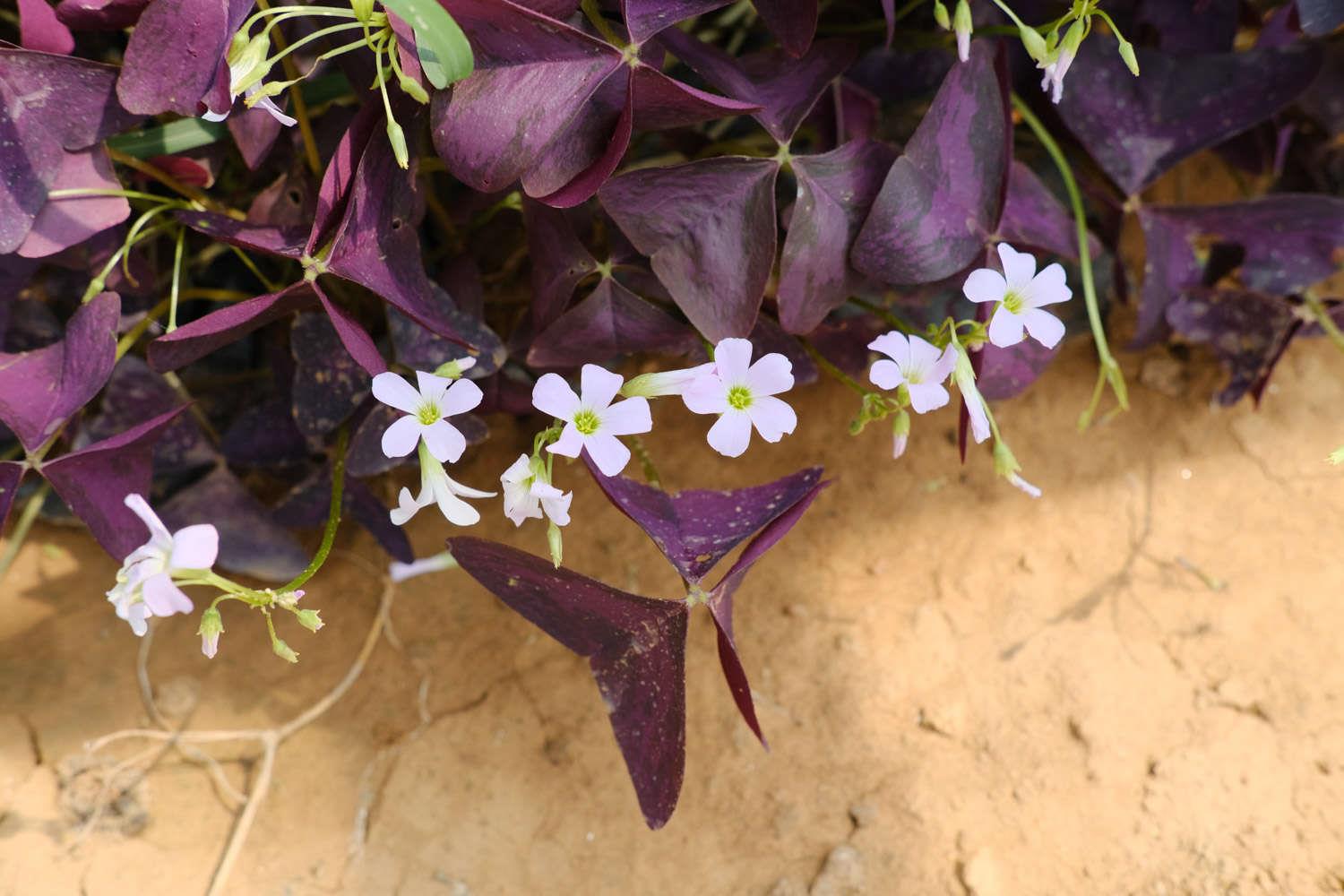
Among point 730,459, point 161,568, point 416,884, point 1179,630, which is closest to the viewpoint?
point 161,568

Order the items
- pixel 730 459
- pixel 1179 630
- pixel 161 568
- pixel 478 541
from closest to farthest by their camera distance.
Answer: pixel 161 568 → pixel 478 541 → pixel 1179 630 → pixel 730 459

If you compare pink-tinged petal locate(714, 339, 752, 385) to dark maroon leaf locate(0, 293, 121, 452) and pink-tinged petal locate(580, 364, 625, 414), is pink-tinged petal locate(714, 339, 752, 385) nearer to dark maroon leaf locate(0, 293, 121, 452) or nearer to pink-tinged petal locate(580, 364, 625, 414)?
pink-tinged petal locate(580, 364, 625, 414)

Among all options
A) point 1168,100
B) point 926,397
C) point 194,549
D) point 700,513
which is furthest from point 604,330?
point 1168,100

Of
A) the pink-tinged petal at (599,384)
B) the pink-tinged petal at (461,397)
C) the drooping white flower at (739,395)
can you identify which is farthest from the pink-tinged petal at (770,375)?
the pink-tinged petal at (461,397)

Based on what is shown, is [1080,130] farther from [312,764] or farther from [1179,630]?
[312,764]

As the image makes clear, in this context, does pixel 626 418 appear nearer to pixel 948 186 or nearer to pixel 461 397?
pixel 461 397

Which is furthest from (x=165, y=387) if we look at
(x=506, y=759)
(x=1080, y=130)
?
(x=1080, y=130)

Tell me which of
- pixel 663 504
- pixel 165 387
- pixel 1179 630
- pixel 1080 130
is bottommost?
pixel 1179 630

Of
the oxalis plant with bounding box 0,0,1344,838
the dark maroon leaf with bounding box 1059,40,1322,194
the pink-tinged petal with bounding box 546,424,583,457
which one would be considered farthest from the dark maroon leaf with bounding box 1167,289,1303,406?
the pink-tinged petal with bounding box 546,424,583,457
